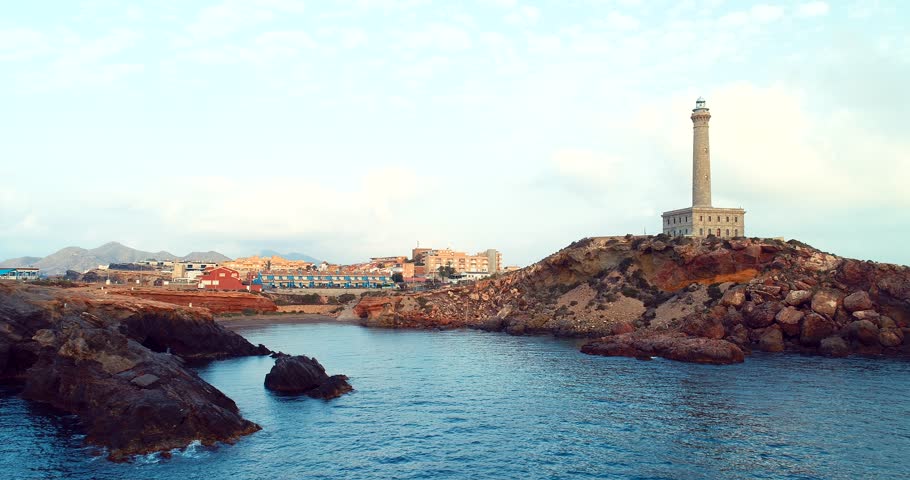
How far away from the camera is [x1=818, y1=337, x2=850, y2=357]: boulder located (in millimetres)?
57272

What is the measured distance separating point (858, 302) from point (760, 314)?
9296 mm

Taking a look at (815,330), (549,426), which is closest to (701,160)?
(815,330)

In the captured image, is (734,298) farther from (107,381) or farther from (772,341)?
(107,381)

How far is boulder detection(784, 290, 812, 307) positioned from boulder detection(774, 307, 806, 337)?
1.58 m

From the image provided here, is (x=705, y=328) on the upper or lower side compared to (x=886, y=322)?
lower

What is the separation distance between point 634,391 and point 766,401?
8.18 metres

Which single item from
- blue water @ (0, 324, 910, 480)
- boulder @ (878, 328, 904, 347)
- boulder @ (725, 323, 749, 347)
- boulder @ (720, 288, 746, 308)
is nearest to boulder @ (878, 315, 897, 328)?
boulder @ (878, 328, 904, 347)

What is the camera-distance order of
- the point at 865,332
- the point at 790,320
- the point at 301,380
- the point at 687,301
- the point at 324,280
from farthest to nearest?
the point at 324,280 → the point at 687,301 → the point at 790,320 → the point at 865,332 → the point at 301,380

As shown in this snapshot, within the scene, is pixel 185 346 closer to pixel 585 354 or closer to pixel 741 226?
pixel 585 354

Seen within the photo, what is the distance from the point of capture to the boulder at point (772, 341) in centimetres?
6156

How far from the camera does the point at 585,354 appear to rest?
199 ft

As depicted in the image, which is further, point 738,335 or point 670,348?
point 738,335

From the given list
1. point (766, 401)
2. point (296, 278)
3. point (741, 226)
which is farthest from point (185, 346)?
point (296, 278)

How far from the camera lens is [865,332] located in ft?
193
